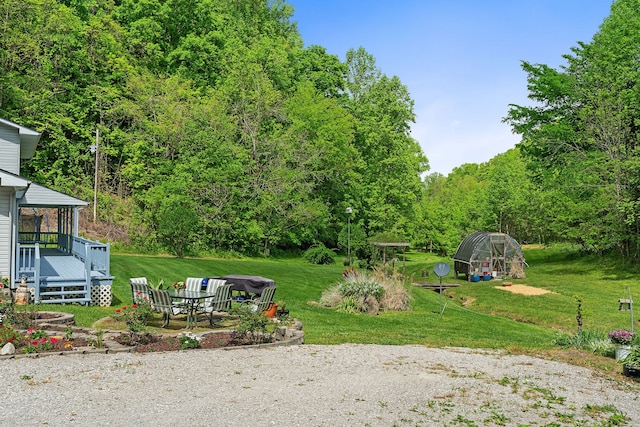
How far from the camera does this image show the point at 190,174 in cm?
3581

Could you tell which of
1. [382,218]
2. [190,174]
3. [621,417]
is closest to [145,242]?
[190,174]

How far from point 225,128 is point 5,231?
2328cm

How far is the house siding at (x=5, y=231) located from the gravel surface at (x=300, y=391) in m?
8.11

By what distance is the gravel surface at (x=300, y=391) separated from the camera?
6461 mm

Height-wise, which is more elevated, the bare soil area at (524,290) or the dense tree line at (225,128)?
the dense tree line at (225,128)

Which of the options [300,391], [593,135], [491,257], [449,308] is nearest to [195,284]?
[300,391]

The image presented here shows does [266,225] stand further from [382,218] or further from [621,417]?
[621,417]

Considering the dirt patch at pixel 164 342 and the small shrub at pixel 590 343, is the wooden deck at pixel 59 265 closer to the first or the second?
the dirt patch at pixel 164 342

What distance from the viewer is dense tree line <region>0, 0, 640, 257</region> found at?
3372 centimetres

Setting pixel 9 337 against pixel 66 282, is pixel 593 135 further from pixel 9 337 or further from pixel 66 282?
pixel 9 337

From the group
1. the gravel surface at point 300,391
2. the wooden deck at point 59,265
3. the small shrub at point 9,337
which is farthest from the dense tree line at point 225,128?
the gravel surface at point 300,391

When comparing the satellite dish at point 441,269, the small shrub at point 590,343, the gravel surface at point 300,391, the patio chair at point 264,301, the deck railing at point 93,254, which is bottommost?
the small shrub at point 590,343

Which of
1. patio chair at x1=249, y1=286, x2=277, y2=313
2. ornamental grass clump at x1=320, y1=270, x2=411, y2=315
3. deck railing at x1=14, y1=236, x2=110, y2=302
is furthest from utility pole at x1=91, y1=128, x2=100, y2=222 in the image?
patio chair at x1=249, y1=286, x2=277, y2=313

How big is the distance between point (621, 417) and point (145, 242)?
27.2m
